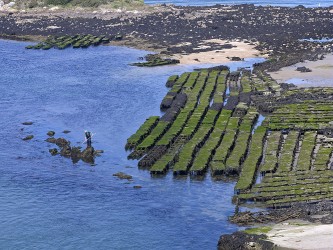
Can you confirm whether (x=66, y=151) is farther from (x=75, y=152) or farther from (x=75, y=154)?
(x=75, y=154)

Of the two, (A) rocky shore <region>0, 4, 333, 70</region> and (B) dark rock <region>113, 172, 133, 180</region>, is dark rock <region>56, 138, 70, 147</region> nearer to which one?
(B) dark rock <region>113, 172, 133, 180</region>

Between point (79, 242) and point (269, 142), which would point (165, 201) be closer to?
Answer: point (79, 242)

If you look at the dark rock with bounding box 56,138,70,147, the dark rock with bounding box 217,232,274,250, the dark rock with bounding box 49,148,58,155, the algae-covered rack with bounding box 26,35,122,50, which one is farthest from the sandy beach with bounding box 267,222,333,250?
the algae-covered rack with bounding box 26,35,122,50

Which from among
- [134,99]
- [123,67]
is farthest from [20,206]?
[123,67]

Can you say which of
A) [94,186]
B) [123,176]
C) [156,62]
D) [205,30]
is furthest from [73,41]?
[94,186]

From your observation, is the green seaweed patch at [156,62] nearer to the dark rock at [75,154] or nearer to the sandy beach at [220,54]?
the sandy beach at [220,54]
